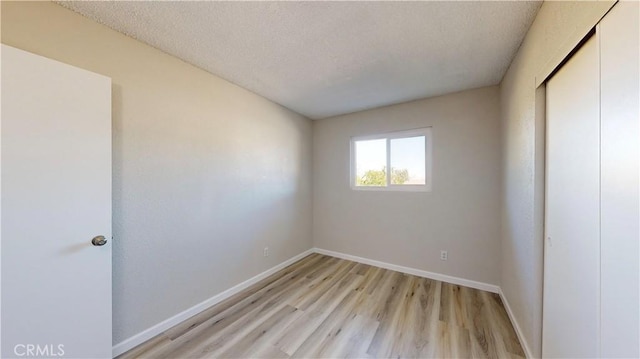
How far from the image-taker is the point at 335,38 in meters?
1.65

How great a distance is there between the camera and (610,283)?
852 mm

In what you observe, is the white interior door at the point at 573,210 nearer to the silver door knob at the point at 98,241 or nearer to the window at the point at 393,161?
the window at the point at 393,161

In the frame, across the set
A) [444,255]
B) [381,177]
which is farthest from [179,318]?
[444,255]

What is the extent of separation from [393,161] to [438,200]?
800mm

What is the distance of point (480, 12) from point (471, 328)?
244 cm

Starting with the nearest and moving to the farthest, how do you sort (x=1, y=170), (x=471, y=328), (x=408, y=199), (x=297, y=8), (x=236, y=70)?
(x=1, y=170) < (x=297, y=8) < (x=471, y=328) < (x=236, y=70) < (x=408, y=199)

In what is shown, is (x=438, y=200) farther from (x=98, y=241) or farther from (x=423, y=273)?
(x=98, y=241)

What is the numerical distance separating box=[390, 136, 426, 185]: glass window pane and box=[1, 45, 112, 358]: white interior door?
120 inches

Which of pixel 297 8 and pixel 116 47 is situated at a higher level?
pixel 297 8

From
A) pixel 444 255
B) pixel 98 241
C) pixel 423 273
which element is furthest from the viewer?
pixel 423 273

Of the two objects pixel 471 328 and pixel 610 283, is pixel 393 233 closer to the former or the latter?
pixel 471 328

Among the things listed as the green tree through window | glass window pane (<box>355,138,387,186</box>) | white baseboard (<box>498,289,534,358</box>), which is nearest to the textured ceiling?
glass window pane (<box>355,138,387,186</box>)

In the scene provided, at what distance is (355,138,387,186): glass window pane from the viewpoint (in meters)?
3.25

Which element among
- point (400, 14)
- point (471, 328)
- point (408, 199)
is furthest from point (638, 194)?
point (408, 199)
